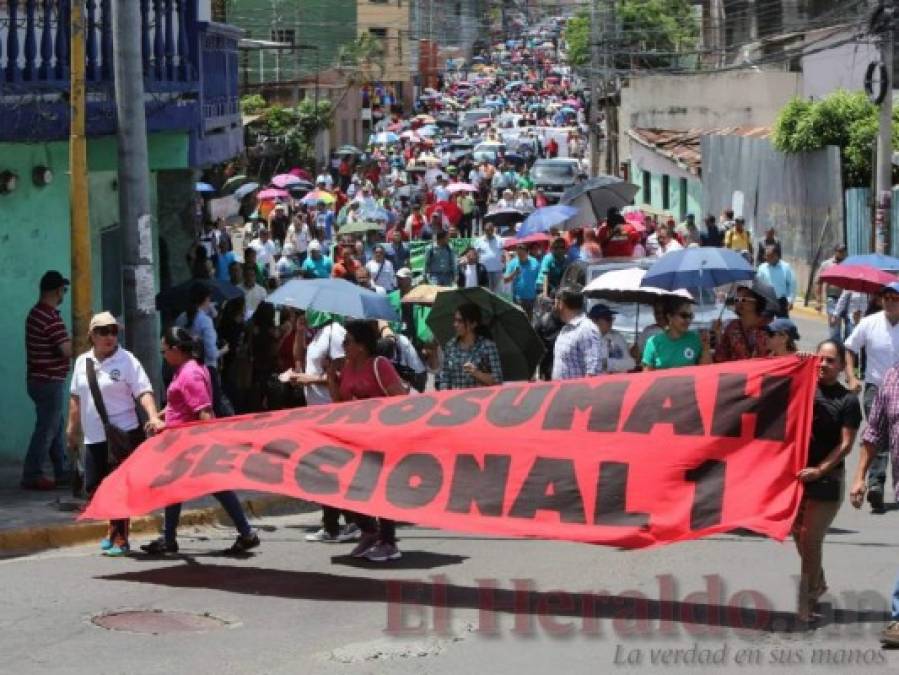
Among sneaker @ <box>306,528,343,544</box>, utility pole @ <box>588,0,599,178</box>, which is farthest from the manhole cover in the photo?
utility pole @ <box>588,0,599,178</box>

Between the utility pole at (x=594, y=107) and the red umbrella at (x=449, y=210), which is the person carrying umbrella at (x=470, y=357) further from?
the utility pole at (x=594, y=107)

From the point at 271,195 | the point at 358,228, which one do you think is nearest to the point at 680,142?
the point at 271,195

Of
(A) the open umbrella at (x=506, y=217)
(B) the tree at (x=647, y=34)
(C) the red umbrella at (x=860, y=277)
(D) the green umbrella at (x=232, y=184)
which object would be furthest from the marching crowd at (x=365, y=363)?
(B) the tree at (x=647, y=34)

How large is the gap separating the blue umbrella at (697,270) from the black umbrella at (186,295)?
391cm

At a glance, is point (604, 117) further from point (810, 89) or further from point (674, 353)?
point (674, 353)

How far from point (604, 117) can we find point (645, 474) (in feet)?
192

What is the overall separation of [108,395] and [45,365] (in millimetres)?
2641

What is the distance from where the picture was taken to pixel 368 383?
456 inches

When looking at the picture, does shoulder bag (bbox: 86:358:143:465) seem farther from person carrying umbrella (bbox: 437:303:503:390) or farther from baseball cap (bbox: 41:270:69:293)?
baseball cap (bbox: 41:270:69:293)

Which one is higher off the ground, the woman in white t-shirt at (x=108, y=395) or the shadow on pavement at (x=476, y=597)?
the woman in white t-shirt at (x=108, y=395)

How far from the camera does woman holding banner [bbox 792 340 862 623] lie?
30.7 ft

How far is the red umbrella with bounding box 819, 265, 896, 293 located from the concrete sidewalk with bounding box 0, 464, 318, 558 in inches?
213

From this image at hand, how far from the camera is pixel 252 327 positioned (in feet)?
53.1

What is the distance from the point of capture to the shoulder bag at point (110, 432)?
465 inches
